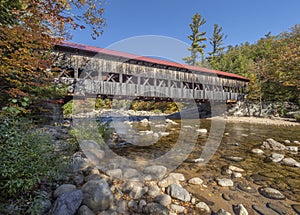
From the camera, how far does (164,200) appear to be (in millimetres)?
2297

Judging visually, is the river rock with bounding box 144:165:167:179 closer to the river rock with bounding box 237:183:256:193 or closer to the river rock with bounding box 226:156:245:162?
the river rock with bounding box 237:183:256:193

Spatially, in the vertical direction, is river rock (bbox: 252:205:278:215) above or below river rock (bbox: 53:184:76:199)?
below

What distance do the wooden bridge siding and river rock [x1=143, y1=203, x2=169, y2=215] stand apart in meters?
7.28

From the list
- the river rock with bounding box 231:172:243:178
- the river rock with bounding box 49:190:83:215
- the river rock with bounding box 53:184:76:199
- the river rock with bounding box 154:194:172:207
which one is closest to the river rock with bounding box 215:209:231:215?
the river rock with bounding box 154:194:172:207

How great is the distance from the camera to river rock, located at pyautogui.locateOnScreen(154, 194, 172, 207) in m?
2.26

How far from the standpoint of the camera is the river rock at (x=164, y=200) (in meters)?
2.26

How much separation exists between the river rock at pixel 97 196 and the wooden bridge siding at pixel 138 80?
686 centimetres

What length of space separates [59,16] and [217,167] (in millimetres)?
6058

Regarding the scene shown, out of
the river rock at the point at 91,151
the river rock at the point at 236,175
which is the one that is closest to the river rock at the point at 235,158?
the river rock at the point at 236,175

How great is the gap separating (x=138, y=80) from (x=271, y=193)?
8.77 metres

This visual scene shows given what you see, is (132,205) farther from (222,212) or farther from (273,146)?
(273,146)

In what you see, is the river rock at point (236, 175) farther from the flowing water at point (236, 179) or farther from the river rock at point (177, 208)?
the river rock at point (177, 208)

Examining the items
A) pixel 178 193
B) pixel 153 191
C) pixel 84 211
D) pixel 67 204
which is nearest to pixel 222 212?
pixel 178 193

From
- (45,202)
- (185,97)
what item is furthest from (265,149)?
(185,97)
